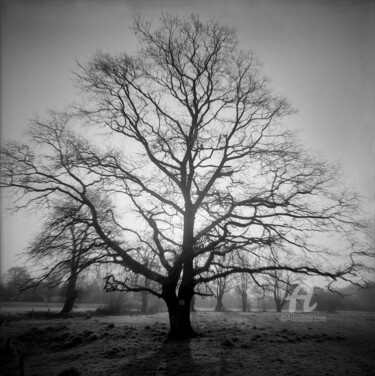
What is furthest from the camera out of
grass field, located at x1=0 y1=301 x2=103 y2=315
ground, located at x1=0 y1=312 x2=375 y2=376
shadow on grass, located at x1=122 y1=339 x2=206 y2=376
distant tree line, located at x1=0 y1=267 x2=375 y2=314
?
grass field, located at x1=0 y1=301 x2=103 y2=315

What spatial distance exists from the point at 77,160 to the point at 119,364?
28.7 ft

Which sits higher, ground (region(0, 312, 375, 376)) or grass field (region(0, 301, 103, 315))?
ground (region(0, 312, 375, 376))

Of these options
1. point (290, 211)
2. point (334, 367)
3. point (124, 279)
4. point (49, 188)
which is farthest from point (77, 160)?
point (334, 367)

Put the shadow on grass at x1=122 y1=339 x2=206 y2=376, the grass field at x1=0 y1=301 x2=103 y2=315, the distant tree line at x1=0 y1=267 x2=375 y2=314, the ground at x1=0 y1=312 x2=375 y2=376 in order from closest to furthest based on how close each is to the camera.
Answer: the shadow on grass at x1=122 y1=339 x2=206 y2=376
the ground at x1=0 y1=312 x2=375 y2=376
the distant tree line at x1=0 y1=267 x2=375 y2=314
the grass field at x1=0 y1=301 x2=103 y2=315

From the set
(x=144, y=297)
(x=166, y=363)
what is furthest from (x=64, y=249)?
(x=144, y=297)

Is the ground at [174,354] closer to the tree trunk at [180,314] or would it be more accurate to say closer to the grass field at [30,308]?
the tree trunk at [180,314]

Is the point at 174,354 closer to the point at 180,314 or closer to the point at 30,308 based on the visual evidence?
the point at 180,314

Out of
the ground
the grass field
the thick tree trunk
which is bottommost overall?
the grass field

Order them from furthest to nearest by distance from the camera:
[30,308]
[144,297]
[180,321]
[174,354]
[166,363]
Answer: [144,297]
[30,308]
[180,321]
[174,354]
[166,363]

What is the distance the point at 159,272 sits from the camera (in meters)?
12.1

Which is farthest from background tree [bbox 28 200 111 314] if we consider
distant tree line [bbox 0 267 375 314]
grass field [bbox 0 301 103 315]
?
grass field [bbox 0 301 103 315]

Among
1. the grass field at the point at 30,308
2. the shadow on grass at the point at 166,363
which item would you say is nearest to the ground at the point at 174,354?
the shadow on grass at the point at 166,363

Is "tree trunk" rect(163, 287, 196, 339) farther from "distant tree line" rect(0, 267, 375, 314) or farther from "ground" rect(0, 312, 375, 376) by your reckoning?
"distant tree line" rect(0, 267, 375, 314)

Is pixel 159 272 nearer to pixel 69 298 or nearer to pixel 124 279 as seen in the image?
pixel 124 279
